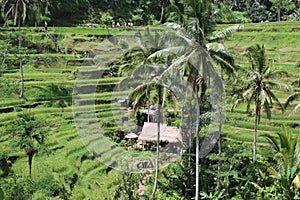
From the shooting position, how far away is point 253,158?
17.6 m

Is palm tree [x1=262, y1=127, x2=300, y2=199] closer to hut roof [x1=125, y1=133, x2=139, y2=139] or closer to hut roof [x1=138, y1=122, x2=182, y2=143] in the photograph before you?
hut roof [x1=138, y1=122, x2=182, y2=143]

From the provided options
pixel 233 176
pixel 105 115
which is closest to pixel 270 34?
pixel 105 115

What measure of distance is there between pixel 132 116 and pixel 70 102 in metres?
3.98

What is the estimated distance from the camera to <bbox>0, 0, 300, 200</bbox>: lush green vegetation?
554 inches

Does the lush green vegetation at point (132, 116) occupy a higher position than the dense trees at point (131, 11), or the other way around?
the dense trees at point (131, 11)

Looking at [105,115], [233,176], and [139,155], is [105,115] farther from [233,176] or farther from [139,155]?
[233,176]

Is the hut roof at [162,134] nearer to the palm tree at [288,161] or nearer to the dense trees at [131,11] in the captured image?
the palm tree at [288,161]

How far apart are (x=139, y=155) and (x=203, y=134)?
337cm

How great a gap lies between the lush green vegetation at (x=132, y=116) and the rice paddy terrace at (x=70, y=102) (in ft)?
0.22

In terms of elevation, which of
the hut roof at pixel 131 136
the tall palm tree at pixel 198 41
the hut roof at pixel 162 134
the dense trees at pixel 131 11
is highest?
the dense trees at pixel 131 11

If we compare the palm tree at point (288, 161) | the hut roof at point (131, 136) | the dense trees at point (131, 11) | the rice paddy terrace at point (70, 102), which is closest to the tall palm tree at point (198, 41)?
the rice paddy terrace at point (70, 102)

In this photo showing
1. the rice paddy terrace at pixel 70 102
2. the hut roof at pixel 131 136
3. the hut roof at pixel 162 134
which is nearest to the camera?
the rice paddy terrace at pixel 70 102

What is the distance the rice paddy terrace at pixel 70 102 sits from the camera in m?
17.0

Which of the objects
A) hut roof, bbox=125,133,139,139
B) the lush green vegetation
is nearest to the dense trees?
the lush green vegetation
